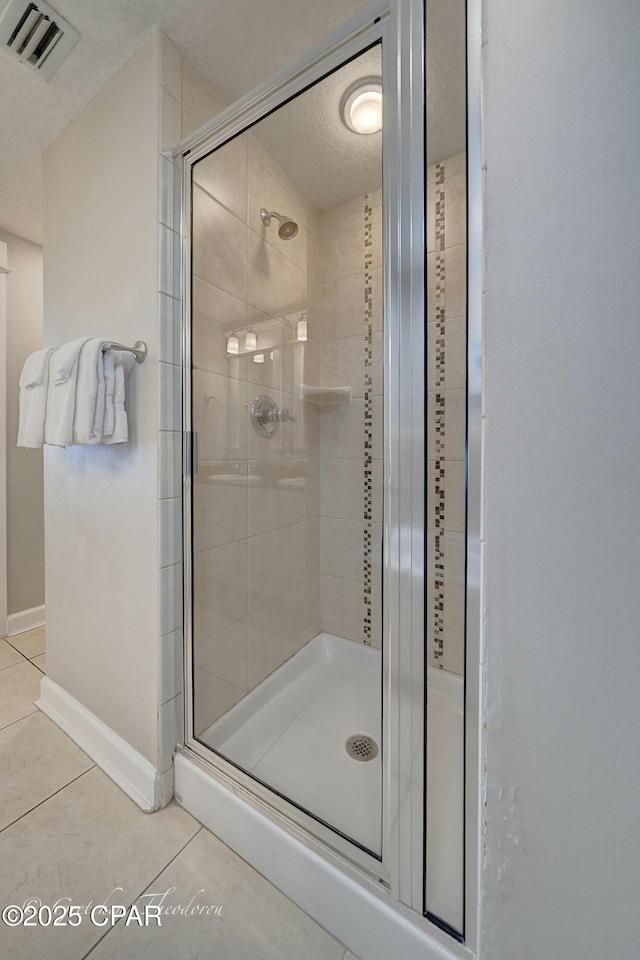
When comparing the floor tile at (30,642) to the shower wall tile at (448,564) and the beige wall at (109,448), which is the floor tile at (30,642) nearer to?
the beige wall at (109,448)

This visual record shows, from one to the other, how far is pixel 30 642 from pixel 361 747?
1945 millimetres

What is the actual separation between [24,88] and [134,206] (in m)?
0.61

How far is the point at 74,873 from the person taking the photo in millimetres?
878

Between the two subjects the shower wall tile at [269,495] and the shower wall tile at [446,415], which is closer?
the shower wall tile at [446,415]

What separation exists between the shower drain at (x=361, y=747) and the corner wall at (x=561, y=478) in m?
0.46

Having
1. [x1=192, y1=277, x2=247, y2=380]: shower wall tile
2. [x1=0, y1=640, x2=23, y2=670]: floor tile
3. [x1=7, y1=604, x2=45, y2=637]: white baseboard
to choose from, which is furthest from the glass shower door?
[x1=7, y1=604, x2=45, y2=637]: white baseboard

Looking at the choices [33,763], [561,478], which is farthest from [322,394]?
[33,763]

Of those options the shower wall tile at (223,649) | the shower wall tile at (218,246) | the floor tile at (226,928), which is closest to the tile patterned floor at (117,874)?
the floor tile at (226,928)

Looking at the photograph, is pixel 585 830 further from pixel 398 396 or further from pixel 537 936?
pixel 398 396

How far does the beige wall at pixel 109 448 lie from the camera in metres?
1.06

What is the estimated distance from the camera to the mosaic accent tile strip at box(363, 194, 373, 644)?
1071 mm

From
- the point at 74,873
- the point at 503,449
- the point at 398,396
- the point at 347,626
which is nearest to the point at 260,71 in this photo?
the point at 398,396

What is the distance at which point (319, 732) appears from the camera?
1.21 meters

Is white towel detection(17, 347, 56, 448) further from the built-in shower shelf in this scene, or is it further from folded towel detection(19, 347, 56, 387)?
the built-in shower shelf
